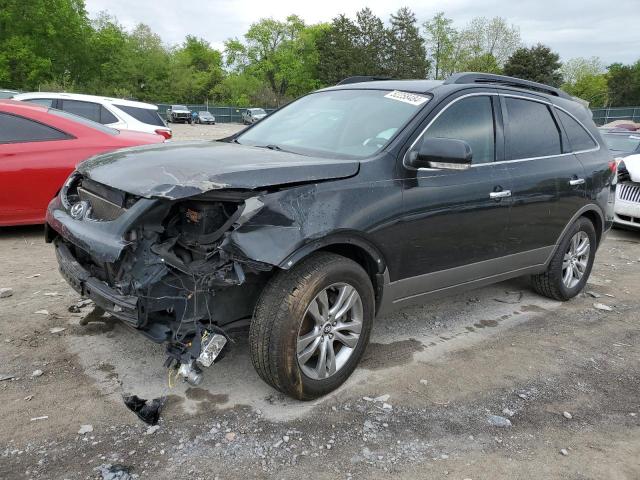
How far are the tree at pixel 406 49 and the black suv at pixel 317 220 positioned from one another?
71452 millimetres

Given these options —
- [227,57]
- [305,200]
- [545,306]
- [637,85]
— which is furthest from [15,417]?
[227,57]

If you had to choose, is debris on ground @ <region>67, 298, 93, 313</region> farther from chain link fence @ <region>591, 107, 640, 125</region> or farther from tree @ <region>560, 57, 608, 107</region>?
tree @ <region>560, 57, 608, 107</region>

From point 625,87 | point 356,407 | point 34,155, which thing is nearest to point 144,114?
point 34,155

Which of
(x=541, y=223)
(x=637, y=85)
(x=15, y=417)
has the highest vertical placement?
(x=637, y=85)

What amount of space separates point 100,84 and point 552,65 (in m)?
49.7

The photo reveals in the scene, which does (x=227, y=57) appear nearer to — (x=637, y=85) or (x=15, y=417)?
(x=637, y=85)

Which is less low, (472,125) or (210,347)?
(472,125)

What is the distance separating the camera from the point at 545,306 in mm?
5121

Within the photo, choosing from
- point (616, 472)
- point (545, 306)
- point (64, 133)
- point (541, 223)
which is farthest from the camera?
point (64, 133)

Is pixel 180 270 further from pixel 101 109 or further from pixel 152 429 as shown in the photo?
pixel 101 109

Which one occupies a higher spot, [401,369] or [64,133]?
[64,133]

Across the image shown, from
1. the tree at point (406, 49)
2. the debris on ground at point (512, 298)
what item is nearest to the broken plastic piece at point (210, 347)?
the debris on ground at point (512, 298)

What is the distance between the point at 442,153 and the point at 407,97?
757 mm

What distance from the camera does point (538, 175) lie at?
4398 mm
